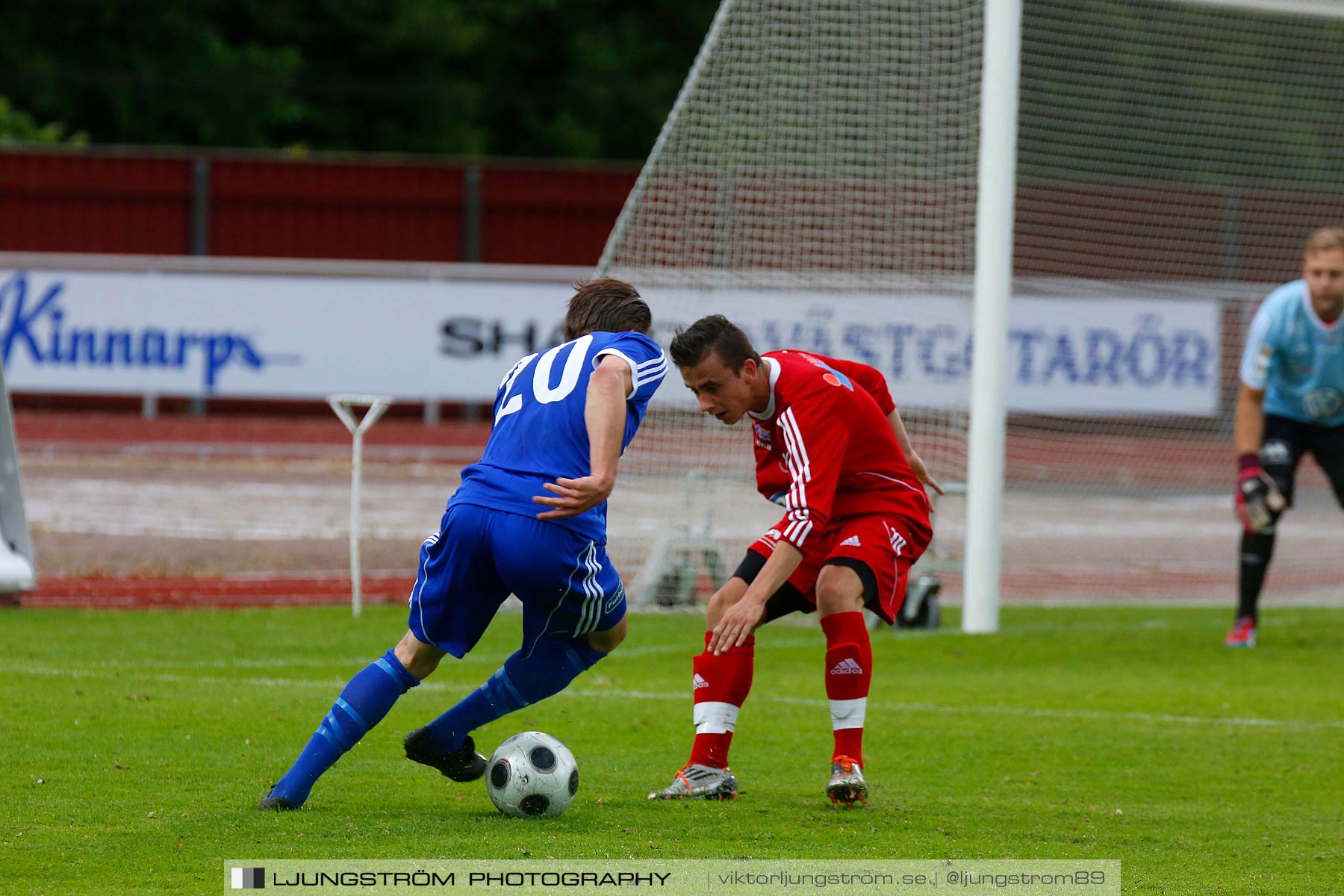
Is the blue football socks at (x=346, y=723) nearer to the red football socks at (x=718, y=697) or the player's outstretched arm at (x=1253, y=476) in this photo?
the red football socks at (x=718, y=697)

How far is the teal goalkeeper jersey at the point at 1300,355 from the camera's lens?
935 centimetres

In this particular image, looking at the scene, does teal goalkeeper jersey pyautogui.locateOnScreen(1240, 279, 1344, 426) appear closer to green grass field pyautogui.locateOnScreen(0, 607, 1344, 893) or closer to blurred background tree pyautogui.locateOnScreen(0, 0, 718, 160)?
green grass field pyautogui.locateOnScreen(0, 607, 1344, 893)

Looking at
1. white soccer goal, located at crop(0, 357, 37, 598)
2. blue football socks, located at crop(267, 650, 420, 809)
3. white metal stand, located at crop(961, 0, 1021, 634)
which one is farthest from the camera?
white metal stand, located at crop(961, 0, 1021, 634)

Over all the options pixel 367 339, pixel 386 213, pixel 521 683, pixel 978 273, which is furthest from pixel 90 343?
pixel 521 683

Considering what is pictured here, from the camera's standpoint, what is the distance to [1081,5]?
2550cm

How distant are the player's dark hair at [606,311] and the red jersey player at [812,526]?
144 millimetres

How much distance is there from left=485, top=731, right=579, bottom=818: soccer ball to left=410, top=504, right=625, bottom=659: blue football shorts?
382mm

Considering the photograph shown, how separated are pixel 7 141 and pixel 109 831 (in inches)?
912

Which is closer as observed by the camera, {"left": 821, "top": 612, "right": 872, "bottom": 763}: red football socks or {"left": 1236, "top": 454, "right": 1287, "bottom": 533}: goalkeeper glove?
{"left": 821, "top": 612, "right": 872, "bottom": 763}: red football socks

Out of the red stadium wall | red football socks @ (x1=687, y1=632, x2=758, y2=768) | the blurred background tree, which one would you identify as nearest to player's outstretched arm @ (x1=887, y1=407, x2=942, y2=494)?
red football socks @ (x1=687, y1=632, x2=758, y2=768)

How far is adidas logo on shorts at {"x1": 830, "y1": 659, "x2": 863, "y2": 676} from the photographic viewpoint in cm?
540

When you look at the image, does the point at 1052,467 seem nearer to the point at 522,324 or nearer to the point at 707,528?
the point at 522,324

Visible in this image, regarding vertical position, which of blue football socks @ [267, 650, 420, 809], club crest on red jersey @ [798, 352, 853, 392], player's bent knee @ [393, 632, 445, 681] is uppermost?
club crest on red jersey @ [798, 352, 853, 392]

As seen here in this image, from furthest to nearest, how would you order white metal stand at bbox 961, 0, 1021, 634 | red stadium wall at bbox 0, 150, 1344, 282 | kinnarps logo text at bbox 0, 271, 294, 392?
1. red stadium wall at bbox 0, 150, 1344, 282
2. kinnarps logo text at bbox 0, 271, 294, 392
3. white metal stand at bbox 961, 0, 1021, 634
